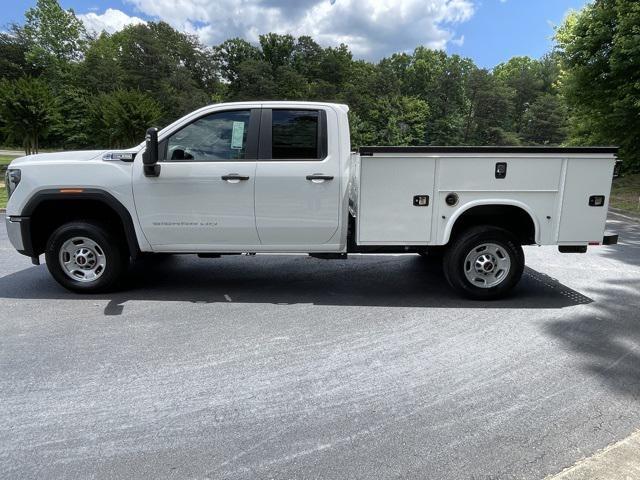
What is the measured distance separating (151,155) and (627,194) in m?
17.2

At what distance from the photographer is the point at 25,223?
206 inches

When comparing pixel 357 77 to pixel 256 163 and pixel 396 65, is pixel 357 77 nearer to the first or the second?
pixel 396 65

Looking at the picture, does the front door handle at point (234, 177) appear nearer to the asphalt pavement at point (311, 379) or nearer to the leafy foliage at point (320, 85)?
the asphalt pavement at point (311, 379)

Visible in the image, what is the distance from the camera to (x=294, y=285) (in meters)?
5.98

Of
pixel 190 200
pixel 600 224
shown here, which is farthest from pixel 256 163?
pixel 600 224

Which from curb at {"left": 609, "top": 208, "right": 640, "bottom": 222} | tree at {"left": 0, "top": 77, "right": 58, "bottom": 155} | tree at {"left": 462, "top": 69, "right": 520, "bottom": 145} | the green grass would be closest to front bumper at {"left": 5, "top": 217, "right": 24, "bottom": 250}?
curb at {"left": 609, "top": 208, "right": 640, "bottom": 222}

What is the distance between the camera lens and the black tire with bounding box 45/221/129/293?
5.33m

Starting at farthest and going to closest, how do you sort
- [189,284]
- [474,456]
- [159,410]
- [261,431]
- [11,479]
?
[189,284] → [159,410] → [261,431] → [474,456] → [11,479]

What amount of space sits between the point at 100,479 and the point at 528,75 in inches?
4349

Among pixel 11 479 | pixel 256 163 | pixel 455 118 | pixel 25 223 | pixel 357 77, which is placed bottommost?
pixel 11 479

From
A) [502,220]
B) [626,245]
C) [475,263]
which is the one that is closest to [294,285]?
[475,263]

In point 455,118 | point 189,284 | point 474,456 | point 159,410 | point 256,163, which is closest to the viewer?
point 474,456

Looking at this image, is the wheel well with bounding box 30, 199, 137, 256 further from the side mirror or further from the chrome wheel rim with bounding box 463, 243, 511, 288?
the chrome wheel rim with bounding box 463, 243, 511, 288

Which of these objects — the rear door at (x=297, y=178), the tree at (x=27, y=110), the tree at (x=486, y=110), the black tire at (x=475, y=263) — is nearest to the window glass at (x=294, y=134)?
the rear door at (x=297, y=178)
